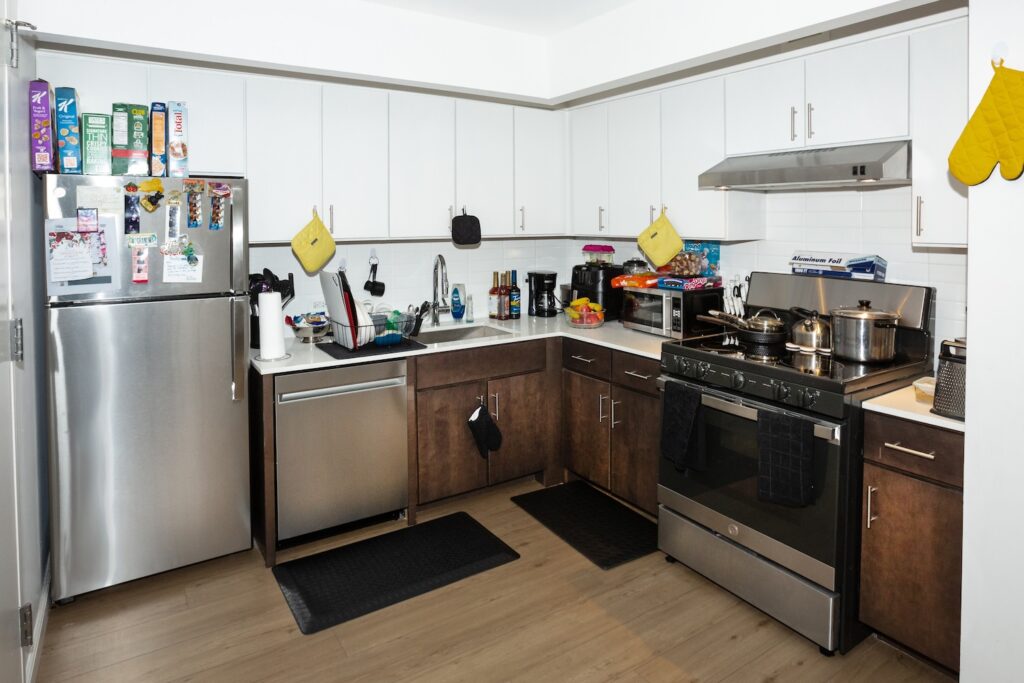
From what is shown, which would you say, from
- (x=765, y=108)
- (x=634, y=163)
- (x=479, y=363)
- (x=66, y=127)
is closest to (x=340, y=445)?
(x=479, y=363)

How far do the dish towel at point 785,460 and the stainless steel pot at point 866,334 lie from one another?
1.55ft

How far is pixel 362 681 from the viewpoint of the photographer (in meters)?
2.35

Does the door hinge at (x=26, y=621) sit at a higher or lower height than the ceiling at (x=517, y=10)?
lower

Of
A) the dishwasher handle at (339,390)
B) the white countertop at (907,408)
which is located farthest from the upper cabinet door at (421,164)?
the white countertop at (907,408)

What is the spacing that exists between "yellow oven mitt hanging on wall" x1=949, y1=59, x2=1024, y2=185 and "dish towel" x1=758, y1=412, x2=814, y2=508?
961mm

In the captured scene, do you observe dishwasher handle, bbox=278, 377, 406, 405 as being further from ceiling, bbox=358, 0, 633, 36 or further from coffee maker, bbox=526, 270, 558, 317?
ceiling, bbox=358, 0, 633, 36

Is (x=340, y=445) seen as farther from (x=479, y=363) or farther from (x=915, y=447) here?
(x=915, y=447)

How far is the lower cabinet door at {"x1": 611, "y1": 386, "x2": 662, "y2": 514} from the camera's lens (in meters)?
3.31

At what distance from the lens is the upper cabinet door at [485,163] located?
3.85 m

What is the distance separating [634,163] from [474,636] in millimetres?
2528

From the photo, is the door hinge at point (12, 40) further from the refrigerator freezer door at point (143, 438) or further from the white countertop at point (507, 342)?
the white countertop at point (507, 342)

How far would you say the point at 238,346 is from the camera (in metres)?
2.94

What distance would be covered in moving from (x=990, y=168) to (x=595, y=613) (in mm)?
2023

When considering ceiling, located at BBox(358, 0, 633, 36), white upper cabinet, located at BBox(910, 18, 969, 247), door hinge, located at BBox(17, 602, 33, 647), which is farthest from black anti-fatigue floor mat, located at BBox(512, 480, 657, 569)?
ceiling, located at BBox(358, 0, 633, 36)
